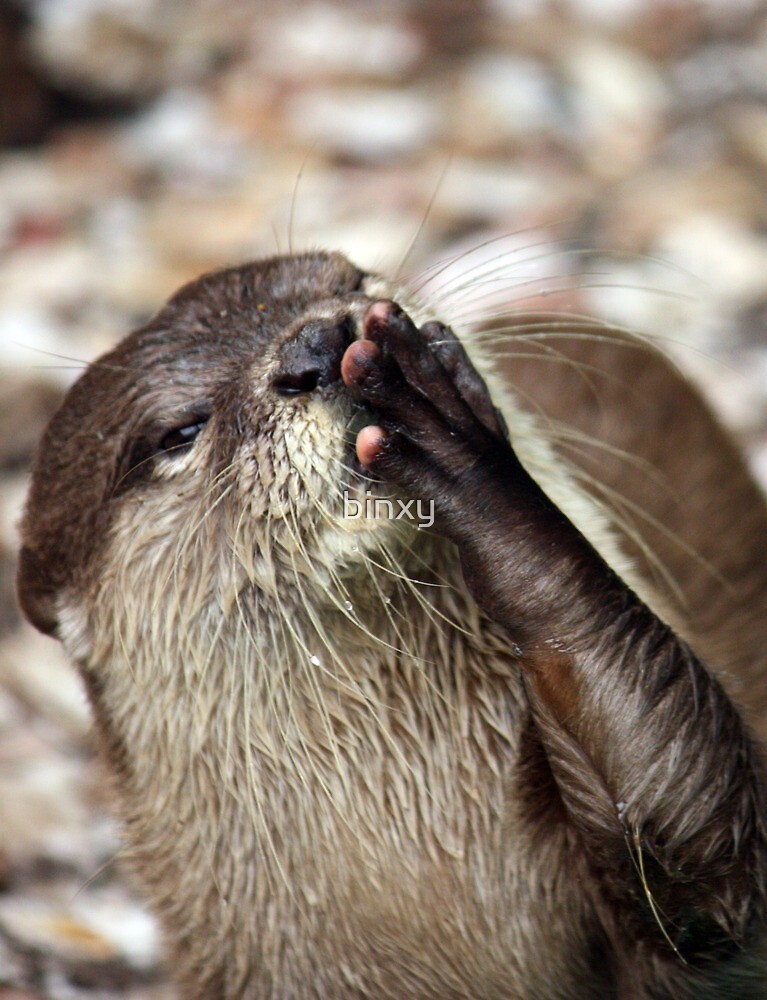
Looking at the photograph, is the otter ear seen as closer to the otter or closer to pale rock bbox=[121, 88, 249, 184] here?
the otter

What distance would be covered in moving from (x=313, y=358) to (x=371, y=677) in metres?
0.35

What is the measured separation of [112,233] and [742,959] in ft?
9.13

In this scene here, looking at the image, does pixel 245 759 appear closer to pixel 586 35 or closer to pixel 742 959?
pixel 742 959

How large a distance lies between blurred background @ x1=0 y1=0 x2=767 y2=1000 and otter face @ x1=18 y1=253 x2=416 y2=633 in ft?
3.40

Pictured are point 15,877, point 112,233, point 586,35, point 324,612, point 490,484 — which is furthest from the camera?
point 586,35

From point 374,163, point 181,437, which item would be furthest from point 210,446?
point 374,163

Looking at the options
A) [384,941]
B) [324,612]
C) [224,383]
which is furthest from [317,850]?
[224,383]

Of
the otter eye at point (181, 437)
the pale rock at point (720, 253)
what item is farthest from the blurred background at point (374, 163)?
the otter eye at point (181, 437)

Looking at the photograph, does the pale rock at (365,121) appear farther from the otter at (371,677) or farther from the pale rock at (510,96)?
the otter at (371,677)

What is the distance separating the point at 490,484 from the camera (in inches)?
54.2

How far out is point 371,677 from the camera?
153cm

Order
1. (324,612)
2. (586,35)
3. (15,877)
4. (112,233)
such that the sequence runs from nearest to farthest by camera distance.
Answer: (324,612)
(15,877)
(112,233)
(586,35)

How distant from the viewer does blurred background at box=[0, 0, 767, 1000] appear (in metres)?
3.17

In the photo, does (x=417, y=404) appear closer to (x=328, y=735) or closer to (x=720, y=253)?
(x=328, y=735)
